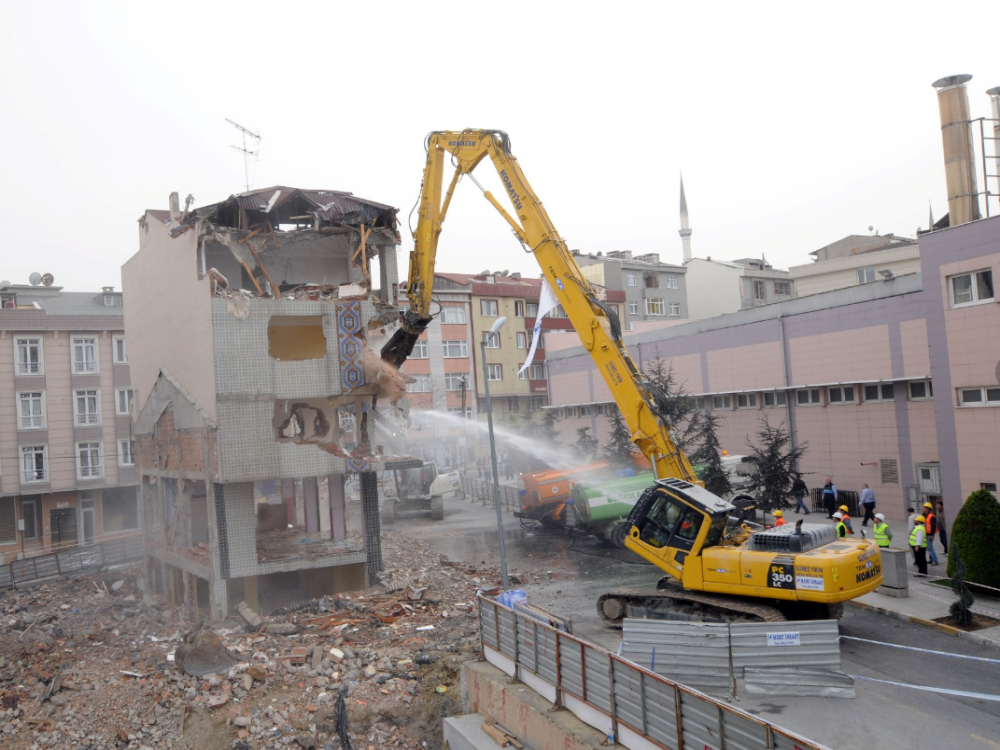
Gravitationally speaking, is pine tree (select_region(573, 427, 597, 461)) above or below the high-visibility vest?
above

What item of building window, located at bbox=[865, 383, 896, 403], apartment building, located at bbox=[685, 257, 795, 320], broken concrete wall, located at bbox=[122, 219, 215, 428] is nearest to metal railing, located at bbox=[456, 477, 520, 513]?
building window, located at bbox=[865, 383, 896, 403]

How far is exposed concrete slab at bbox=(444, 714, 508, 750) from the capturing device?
12.8 meters

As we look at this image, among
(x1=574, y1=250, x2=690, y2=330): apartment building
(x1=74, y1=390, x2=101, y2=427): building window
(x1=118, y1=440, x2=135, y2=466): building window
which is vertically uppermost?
(x1=574, y1=250, x2=690, y2=330): apartment building

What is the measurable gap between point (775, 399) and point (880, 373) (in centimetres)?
553

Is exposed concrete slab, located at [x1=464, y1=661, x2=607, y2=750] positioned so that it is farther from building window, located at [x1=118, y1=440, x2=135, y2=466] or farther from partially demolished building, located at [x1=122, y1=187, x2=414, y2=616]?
building window, located at [x1=118, y1=440, x2=135, y2=466]

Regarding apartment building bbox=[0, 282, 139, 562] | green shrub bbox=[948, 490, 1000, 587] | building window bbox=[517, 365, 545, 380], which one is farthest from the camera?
building window bbox=[517, 365, 545, 380]

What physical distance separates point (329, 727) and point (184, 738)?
8.92 feet

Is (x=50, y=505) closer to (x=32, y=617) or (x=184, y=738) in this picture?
(x=32, y=617)

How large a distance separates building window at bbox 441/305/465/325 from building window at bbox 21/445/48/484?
2589cm

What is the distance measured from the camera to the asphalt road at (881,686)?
1036cm

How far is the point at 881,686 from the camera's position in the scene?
12195 mm

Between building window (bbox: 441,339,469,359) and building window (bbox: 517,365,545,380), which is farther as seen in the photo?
building window (bbox: 517,365,545,380)

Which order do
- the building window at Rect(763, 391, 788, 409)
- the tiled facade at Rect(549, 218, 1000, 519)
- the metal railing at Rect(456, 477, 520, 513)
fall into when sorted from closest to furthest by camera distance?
the tiled facade at Rect(549, 218, 1000, 519), the metal railing at Rect(456, 477, 520, 513), the building window at Rect(763, 391, 788, 409)

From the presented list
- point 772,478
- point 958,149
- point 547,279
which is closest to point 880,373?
point 772,478
